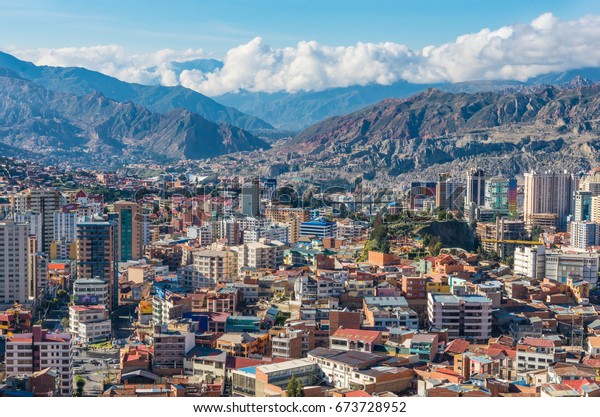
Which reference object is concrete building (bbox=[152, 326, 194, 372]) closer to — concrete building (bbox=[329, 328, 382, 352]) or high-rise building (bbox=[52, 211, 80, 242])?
concrete building (bbox=[329, 328, 382, 352])

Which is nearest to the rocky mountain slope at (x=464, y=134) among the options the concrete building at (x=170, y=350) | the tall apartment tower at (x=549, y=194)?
the tall apartment tower at (x=549, y=194)

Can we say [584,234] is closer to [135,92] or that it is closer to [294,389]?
[294,389]

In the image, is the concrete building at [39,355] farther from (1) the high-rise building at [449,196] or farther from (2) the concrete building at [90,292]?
(1) the high-rise building at [449,196]

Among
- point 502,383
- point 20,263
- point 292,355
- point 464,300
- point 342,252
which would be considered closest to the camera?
point 502,383

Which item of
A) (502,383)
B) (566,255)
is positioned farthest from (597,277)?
(502,383)

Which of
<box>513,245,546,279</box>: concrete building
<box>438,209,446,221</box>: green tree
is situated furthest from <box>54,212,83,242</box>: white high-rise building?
<box>513,245,546,279</box>: concrete building

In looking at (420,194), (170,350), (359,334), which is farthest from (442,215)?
(170,350)

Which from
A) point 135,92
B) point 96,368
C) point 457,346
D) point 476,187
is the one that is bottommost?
point 96,368

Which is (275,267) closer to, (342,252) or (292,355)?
(342,252)
